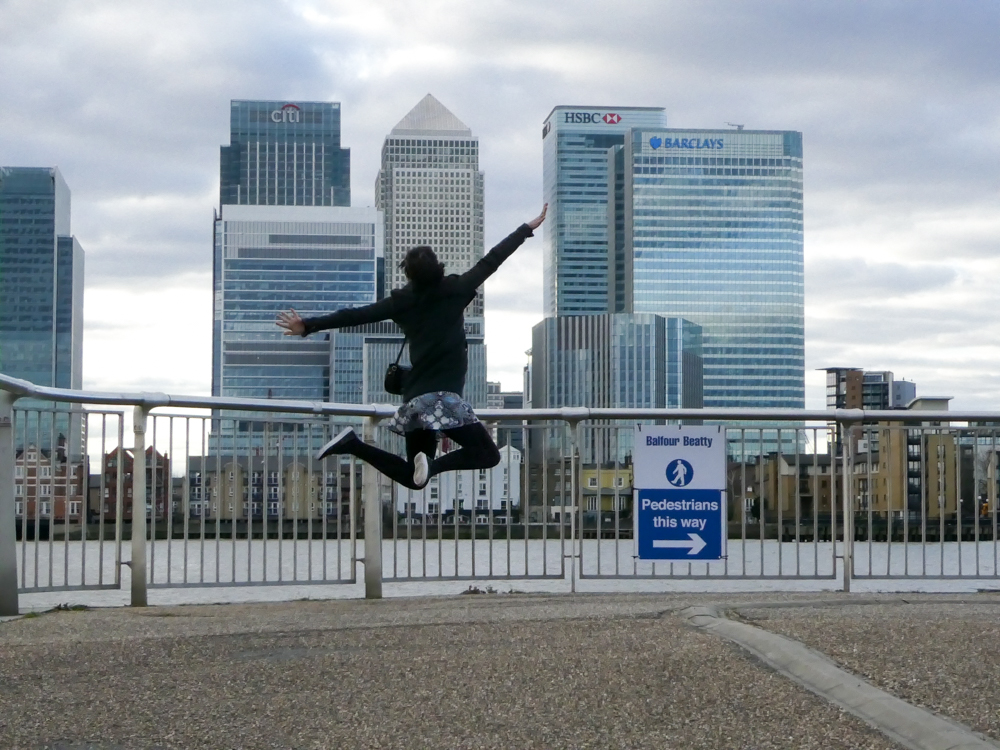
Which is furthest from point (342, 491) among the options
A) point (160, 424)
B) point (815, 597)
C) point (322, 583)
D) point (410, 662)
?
point (410, 662)

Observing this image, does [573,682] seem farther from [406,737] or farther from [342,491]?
[342,491]

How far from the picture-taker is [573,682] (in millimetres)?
5508

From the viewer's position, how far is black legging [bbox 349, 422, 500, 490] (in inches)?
273

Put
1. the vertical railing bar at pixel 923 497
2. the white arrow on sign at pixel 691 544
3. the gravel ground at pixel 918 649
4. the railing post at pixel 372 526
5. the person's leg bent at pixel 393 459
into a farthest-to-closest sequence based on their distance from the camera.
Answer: the vertical railing bar at pixel 923 497, the white arrow on sign at pixel 691 544, the railing post at pixel 372 526, the person's leg bent at pixel 393 459, the gravel ground at pixel 918 649

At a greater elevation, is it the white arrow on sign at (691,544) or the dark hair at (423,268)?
the dark hair at (423,268)

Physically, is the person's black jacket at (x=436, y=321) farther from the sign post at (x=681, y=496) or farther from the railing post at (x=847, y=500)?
the railing post at (x=847, y=500)

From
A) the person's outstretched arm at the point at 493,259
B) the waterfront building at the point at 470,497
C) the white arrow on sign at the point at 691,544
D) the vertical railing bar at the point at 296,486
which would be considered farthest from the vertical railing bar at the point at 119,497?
the person's outstretched arm at the point at 493,259

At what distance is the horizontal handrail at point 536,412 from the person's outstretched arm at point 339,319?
10.1 feet

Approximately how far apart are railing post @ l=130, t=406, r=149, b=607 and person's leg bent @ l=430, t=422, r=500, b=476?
12.7 feet

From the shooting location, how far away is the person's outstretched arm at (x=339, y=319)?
6.58 m

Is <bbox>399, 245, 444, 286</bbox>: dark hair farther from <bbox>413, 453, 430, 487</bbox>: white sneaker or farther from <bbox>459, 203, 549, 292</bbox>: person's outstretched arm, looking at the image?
<bbox>413, 453, 430, 487</bbox>: white sneaker

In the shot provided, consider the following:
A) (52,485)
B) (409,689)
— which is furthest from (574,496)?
(409,689)

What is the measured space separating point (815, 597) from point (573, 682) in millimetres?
4159

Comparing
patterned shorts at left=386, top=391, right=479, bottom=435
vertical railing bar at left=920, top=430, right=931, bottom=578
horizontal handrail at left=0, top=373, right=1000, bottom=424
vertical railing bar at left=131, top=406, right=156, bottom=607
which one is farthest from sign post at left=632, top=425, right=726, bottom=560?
patterned shorts at left=386, top=391, right=479, bottom=435
